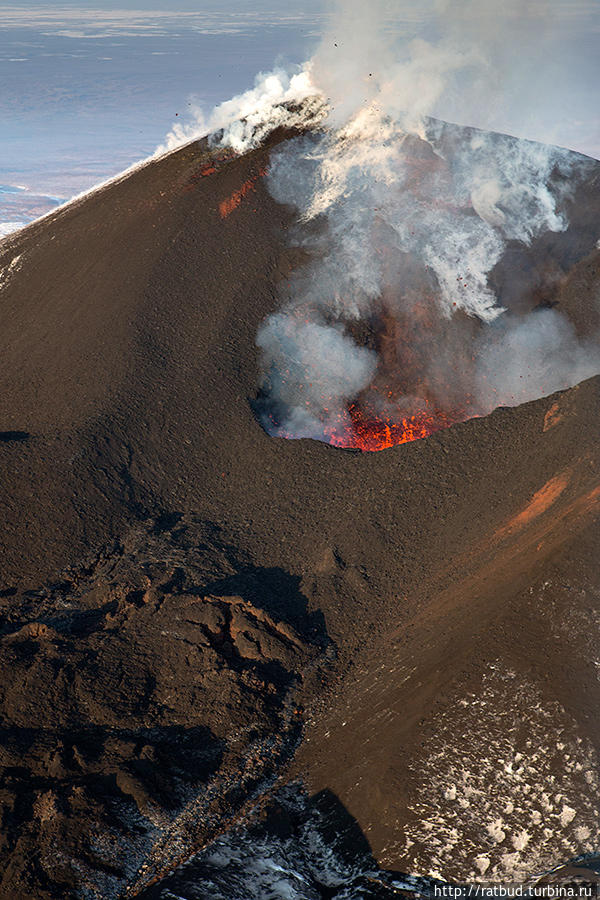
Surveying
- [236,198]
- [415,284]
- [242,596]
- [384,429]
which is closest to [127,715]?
[242,596]

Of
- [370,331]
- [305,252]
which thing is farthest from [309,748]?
[305,252]

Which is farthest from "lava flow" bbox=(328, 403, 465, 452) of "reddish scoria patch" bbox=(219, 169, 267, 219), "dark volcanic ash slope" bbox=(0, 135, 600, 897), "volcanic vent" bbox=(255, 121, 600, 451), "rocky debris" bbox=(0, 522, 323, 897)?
"reddish scoria patch" bbox=(219, 169, 267, 219)

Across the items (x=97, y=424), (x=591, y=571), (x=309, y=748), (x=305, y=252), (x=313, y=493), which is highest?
(x=305, y=252)

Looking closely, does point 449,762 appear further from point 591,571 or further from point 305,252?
point 305,252

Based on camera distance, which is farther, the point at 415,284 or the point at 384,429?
the point at 415,284

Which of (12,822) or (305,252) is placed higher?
(305,252)

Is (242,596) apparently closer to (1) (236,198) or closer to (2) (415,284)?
(2) (415,284)
